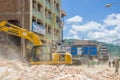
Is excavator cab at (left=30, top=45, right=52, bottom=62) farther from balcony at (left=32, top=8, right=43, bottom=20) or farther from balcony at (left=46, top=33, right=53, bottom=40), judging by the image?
balcony at (left=46, top=33, right=53, bottom=40)

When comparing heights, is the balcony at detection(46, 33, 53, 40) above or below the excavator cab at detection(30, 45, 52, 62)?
above

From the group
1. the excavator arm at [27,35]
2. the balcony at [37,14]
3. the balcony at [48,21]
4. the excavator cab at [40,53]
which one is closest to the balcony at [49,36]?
the balcony at [48,21]

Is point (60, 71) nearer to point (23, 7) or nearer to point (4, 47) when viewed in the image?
point (4, 47)

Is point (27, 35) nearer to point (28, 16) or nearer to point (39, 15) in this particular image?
point (28, 16)

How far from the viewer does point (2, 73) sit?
61.4ft

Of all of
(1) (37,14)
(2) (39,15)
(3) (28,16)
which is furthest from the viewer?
(2) (39,15)

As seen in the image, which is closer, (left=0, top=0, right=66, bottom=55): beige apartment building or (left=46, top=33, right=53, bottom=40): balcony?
(left=0, top=0, right=66, bottom=55): beige apartment building

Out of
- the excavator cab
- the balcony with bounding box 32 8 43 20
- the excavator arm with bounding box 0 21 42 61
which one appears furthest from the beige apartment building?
the excavator cab

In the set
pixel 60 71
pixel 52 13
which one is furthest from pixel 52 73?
pixel 52 13

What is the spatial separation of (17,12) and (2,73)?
31965mm

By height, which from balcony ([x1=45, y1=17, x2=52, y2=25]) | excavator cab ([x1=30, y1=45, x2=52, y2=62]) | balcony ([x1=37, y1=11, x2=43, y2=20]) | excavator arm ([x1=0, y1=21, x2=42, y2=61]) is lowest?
excavator cab ([x1=30, y1=45, x2=52, y2=62])

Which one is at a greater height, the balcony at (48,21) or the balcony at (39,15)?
the balcony at (39,15)

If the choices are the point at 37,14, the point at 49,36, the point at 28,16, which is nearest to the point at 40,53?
the point at 28,16

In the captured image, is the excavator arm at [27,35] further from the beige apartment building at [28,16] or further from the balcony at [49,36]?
the balcony at [49,36]
